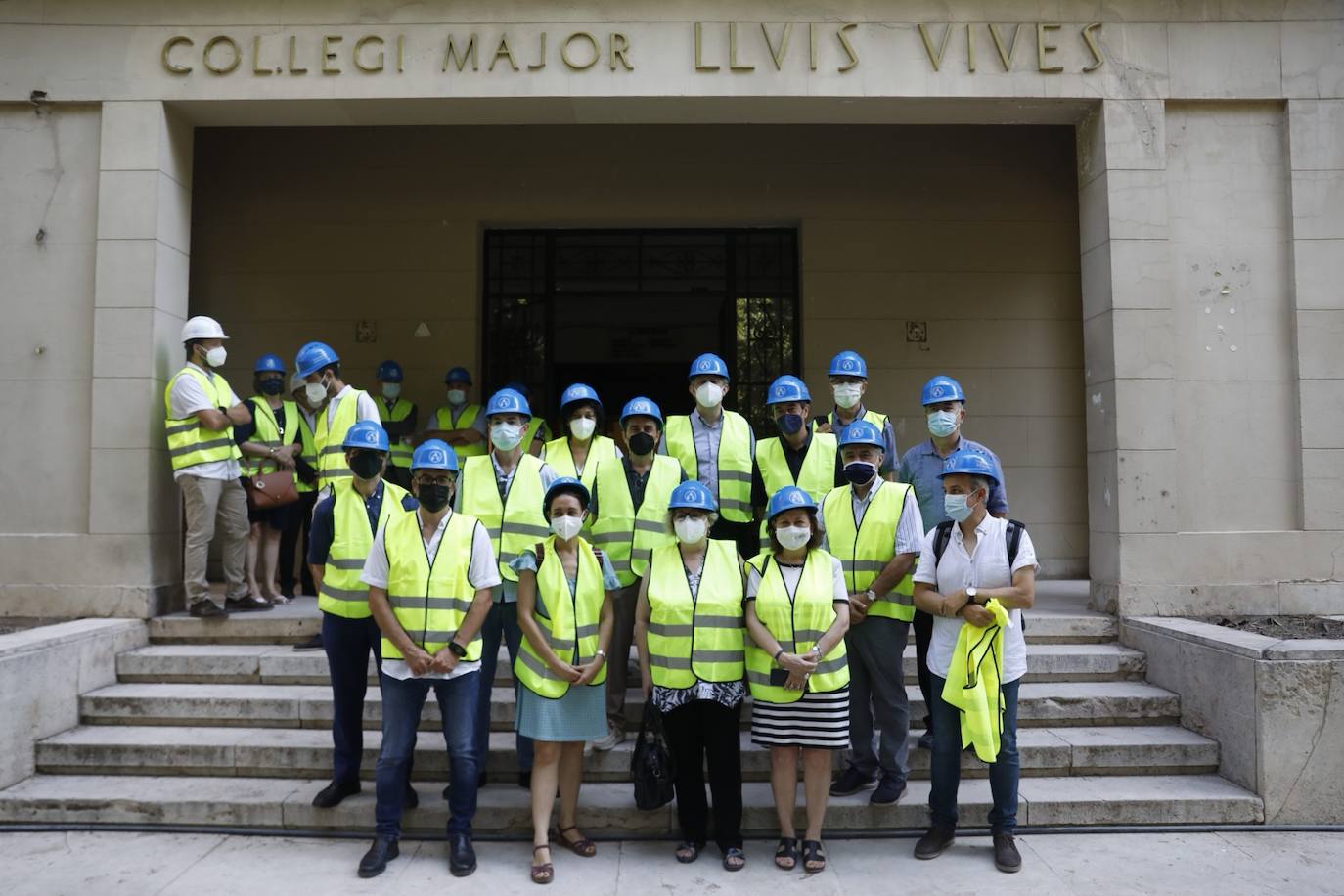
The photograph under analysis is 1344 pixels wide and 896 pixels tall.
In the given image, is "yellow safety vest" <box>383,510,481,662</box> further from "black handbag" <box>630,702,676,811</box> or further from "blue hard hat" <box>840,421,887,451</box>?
"blue hard hat" <box>840,421,887,451</box>

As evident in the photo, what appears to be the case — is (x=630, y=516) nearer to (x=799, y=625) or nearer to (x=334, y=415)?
(x=799, y=625)

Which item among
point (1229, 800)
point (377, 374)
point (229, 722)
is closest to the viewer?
point (1229, 800)

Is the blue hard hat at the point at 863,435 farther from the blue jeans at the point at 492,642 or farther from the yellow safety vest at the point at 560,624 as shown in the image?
the blue jeans at the point at 492,642

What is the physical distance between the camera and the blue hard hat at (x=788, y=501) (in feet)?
15.5

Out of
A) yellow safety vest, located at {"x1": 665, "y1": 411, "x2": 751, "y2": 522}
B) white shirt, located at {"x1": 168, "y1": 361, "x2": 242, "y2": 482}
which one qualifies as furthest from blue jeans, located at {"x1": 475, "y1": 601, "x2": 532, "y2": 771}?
white shirt, located at {"x1": 168, "y1": 361, "x2": 242, "y2": 482}

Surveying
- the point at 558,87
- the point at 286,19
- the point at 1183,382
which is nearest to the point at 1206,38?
the point at 1183,382

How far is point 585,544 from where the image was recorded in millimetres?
4969

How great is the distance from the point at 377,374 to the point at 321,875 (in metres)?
5.62

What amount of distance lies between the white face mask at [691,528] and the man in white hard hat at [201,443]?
13.1 ft

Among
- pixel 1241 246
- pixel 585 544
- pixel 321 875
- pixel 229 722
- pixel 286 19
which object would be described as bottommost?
pixel 321 875

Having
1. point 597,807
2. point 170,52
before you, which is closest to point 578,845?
point 597,807

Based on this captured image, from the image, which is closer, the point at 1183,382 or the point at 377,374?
the point at 1183,382

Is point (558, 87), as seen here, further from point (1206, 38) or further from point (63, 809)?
point (63, 809)

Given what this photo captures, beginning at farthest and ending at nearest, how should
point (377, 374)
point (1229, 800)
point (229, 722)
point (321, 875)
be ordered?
point (377, 374) < point (229, 722) < point (1229, 800) < point (321, 875)
